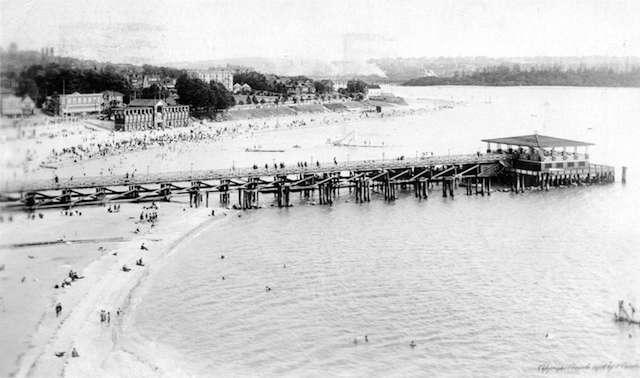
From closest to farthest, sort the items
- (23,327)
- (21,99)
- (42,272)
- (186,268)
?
(21,99) → (23,327) → (42,272) → (186,268)

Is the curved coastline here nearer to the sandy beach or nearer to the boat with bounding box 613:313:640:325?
the sandy beach

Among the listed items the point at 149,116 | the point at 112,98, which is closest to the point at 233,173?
the point at 149,116

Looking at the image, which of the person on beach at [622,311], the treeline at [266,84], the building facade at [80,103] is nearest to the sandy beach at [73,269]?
the person on beach at [622,311]

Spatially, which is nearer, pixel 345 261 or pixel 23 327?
pixel 23 327

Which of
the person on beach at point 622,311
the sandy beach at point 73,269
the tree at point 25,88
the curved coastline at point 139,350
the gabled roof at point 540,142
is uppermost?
the tree at point 25,88

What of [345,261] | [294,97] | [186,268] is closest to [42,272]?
[186,268]

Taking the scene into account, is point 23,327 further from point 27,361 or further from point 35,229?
point 35,229

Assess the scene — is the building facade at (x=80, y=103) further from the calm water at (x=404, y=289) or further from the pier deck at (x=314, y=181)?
the calm water at (x=404, y=289)
